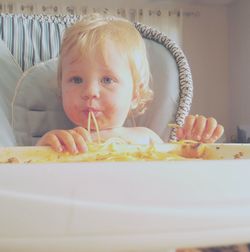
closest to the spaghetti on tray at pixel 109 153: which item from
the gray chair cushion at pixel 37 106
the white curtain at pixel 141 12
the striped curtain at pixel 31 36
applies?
the gray chair cushion at pixel 37 106

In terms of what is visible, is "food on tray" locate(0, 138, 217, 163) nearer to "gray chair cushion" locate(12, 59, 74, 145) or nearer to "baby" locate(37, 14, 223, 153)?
"baby" locate(37, 14, 223, 153)

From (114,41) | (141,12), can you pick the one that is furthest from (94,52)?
(141,12)

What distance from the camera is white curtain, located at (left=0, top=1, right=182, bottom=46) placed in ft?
9.46

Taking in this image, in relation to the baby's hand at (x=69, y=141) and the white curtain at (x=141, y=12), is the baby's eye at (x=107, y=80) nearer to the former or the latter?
the baby's hand at (x=69, y=141)

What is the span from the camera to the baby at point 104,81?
0.82 metres

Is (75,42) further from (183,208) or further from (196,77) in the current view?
(196,77)

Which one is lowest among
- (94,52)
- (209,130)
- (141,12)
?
(209,130)

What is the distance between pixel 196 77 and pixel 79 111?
2.38m

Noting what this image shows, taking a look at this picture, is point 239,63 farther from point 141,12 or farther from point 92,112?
point 92,112

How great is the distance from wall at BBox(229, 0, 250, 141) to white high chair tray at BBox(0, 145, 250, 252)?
106 inches

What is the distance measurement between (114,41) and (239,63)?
2345 mm

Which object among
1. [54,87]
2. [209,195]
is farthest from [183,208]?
[54,87]

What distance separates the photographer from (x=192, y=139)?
808mm

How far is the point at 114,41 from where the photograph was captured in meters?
0.86
